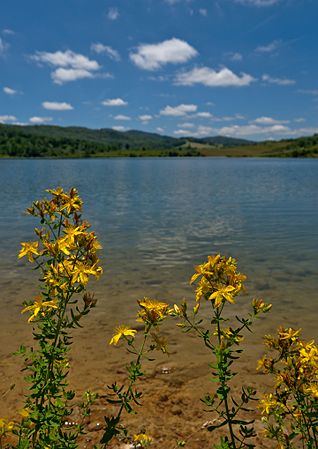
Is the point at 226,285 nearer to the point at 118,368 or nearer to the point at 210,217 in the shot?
the point at 118,368

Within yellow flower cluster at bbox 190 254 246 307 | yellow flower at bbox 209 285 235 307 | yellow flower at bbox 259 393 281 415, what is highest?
yellow flower cluster at bbox 190 254 246 307

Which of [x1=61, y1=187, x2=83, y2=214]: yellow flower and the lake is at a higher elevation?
[x1=61, y1=187, x2=83, y2=214]: yellow flower

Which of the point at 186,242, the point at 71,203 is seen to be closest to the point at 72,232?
the point at 71,203

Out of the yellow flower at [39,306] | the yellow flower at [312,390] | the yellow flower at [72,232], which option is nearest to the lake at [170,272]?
the yellow flower at [312,390]

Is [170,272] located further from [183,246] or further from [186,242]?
[186,242]

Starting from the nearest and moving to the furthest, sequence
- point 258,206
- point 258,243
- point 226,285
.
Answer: point 226,285 < point 258,243 < point 258,206

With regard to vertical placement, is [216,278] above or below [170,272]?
above

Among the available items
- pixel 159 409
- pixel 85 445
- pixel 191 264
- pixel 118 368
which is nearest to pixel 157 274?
pixel 191 264

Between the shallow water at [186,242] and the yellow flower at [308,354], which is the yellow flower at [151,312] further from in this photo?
the shallow water at [186,242]

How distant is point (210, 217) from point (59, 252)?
23.6 meters

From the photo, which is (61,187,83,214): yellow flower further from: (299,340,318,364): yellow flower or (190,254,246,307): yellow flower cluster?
(299,340,318,364): yellow flower

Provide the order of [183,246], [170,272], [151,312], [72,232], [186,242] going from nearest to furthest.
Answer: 1. [151,312]
2. [72,232]
3. [170,272]
4. [183,246]
5. [186,242]

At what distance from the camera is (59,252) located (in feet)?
11.2

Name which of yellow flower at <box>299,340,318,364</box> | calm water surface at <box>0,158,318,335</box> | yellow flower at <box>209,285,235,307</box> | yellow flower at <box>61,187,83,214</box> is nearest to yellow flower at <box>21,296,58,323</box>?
yellow flower at <box>61,187,83,214</box>
